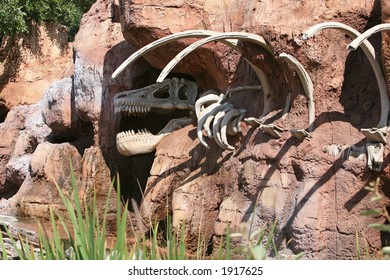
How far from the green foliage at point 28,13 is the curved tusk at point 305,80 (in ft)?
30.4

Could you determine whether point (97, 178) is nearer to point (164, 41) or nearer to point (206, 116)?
point (206, 116)

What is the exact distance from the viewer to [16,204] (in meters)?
11.8

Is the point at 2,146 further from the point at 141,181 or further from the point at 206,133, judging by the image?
the point at 206,133

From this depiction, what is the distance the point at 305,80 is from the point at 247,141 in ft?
3.39

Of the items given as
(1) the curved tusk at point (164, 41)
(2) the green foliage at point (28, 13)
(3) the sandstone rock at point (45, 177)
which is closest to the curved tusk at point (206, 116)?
(1) the curved tusk at point (164, 41)

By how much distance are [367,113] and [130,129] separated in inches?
159

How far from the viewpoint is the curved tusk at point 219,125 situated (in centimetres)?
916

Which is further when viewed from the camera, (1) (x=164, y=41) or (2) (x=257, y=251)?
(1) (x=164, y=41)

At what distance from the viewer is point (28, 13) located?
1712 centimetres

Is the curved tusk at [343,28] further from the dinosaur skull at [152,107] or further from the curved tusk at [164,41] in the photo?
the dinosaur skull at [152,107]

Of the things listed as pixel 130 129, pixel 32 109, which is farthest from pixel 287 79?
pixel 32 109

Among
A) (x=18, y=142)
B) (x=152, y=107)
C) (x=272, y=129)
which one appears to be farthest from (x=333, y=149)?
(x=18, y=142)

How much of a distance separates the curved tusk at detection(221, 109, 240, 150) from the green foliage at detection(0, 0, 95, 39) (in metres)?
8.14

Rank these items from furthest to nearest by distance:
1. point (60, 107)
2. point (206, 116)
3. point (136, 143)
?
point (60, 107) < point (136, 143) < point (206, 116)
